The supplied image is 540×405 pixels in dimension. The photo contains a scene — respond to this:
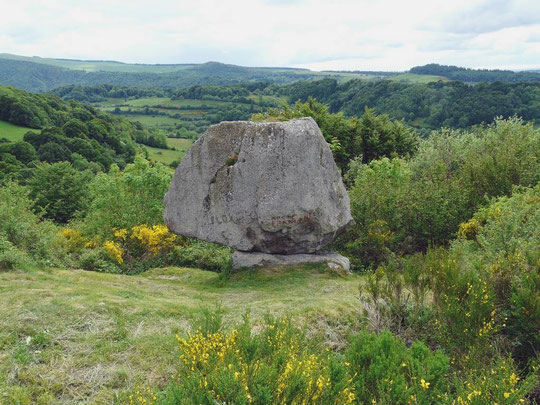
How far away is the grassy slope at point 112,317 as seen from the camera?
7469mm

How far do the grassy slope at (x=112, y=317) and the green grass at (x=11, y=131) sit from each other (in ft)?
261

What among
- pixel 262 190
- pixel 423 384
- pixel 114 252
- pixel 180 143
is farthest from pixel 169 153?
pixel 423 384

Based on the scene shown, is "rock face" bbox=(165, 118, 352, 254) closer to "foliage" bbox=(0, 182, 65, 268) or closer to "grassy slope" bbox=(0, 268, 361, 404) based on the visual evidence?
"grassy slope" bbox=(0, 268, 361, 404)

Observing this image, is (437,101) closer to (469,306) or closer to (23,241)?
(23,241)

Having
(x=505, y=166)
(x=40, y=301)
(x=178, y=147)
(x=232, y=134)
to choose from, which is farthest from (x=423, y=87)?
(x=40, y=301)

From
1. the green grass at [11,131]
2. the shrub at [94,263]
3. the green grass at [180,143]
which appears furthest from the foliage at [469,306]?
the green grass at [180,143]

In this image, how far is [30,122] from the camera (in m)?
89.2

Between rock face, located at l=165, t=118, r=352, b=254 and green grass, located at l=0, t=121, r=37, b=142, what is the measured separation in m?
77.4

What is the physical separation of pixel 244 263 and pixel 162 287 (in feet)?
11.5

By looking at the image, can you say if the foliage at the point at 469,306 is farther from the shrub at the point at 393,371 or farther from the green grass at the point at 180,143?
the green grass at the point at 180,143

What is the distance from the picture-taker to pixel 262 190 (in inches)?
609

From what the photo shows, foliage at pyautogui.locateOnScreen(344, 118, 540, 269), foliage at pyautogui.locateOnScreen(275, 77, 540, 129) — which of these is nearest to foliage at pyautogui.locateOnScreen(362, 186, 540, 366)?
foliage at pyautogui.locateOnScreen(344, 118, 540, 269)

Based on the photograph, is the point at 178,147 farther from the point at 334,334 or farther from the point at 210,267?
the point at 334,334

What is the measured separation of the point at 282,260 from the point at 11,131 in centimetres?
8853
